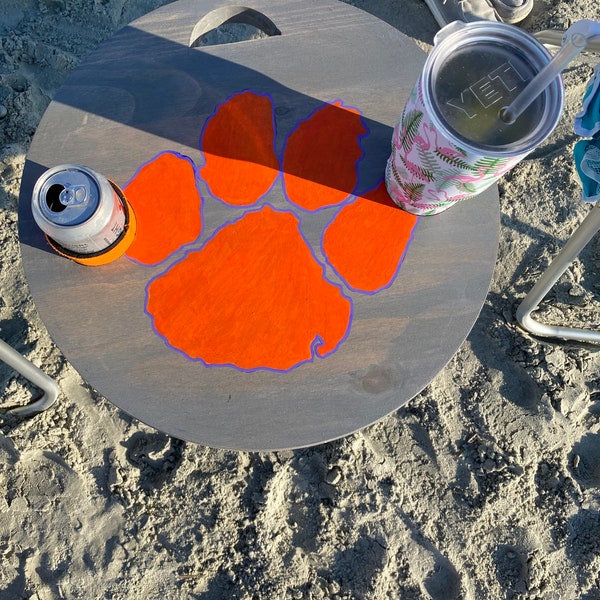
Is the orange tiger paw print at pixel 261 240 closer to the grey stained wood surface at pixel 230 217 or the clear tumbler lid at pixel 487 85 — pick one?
the grey stained wood surface at pixel 230 217

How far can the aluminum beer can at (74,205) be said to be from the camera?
2.39 ft

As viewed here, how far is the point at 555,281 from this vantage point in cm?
119

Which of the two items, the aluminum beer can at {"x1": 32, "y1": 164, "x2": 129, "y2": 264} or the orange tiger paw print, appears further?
the orange tiger paw print

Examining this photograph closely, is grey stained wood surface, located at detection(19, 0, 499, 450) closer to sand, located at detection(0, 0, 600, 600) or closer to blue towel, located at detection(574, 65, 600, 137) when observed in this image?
blue towel, located at detection(574, 65, 600, 137)

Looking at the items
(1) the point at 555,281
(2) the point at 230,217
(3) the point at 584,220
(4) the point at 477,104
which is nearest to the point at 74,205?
(2) the point at 230,217

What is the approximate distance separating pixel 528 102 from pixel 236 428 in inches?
22.9

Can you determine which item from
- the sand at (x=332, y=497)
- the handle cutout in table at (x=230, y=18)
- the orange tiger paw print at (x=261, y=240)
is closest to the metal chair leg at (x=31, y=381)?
the sand at (x=332, y=497)

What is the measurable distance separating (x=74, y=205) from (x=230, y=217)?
0.84 ft

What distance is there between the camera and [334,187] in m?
0.93

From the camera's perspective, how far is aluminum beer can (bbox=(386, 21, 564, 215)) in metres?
0.64

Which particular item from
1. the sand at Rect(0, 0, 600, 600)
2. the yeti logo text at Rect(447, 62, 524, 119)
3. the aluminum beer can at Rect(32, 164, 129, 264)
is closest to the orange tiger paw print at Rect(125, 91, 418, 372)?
the aluminum beer can at Rect(32, 164, 129, 264)

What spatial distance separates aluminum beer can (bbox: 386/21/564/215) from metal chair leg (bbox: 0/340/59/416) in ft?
2.72

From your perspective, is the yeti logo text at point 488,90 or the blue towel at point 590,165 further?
the blue towel at point 590,165

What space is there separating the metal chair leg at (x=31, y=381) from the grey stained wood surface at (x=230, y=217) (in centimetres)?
27
